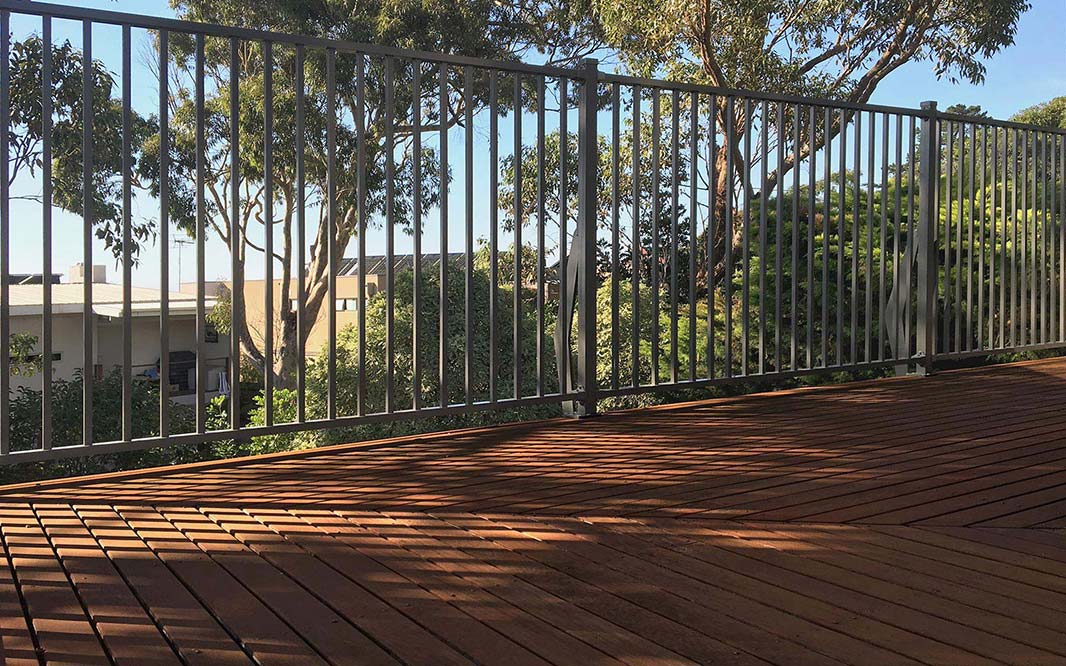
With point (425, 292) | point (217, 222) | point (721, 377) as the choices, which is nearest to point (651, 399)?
point (425, 292)

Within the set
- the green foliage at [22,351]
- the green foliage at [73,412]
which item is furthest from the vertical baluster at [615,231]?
the green foliage at [22,351]

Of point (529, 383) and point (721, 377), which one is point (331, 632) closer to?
point (721, 377)

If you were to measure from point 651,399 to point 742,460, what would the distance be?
4294 millimetres

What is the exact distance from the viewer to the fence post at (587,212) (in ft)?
12.4

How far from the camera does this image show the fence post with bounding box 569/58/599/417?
12.4 ft

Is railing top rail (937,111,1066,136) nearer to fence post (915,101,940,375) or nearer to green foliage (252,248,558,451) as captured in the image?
fence post (915,101,940,375)

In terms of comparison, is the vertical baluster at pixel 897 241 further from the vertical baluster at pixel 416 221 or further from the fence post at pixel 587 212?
the vertical baluster at pixel 416 221

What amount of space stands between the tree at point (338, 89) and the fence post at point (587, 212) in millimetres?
7277

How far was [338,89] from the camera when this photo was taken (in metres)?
11.0

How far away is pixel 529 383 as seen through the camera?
7895mm

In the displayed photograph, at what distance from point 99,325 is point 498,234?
15.6 feet

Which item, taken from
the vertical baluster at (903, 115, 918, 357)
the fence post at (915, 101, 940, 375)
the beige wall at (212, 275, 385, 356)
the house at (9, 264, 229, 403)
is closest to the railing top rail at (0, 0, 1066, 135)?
the vertical baluster at (903, 115, 918, 357)

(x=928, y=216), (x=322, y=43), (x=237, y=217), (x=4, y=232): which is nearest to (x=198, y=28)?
(x=322, y=43)

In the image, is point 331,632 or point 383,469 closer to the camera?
point 331,632
